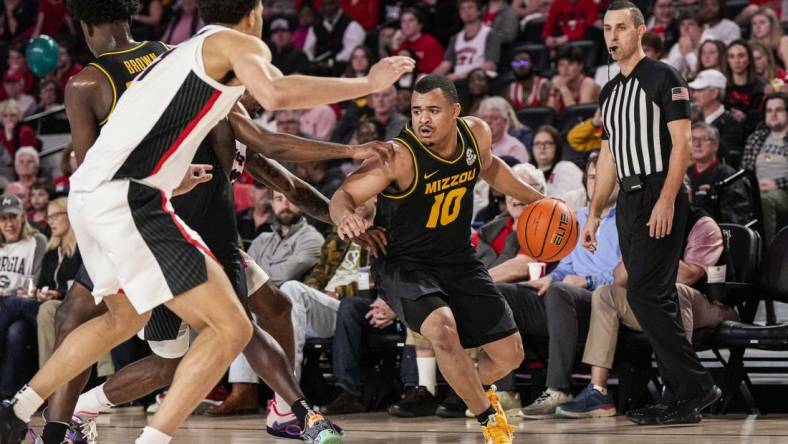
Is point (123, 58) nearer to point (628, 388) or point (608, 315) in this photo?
point (608, 315)

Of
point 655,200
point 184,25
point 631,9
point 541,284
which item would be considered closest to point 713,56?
point 541,284

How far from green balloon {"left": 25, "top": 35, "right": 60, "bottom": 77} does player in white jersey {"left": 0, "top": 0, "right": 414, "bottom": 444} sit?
869 centimetres

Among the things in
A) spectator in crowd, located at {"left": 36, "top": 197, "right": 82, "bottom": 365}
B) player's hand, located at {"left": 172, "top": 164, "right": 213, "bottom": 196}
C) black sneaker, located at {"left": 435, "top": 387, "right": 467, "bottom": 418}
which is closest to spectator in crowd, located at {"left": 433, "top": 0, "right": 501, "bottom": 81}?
spectator in crowd, located at {"left": 36, "top": 197, "right": 82, "bottom": 365}

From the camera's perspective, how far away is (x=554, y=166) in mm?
8398

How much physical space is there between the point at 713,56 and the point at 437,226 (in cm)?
445

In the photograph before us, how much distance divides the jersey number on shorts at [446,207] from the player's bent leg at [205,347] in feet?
5.13

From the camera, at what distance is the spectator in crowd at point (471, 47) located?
1142 cm

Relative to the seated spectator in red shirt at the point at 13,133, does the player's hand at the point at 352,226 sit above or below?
above

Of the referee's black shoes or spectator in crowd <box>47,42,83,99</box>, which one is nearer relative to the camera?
the referee's black shoes

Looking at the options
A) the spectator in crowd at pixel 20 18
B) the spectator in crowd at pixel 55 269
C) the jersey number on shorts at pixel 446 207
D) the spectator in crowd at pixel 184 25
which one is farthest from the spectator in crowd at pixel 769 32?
the spectator in crowd at pixel 20 18

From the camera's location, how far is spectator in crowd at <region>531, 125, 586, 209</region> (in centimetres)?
823

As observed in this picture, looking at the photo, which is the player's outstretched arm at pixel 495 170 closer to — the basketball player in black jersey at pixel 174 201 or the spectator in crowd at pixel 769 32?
the basketball player in black jersey at pixel 174 201

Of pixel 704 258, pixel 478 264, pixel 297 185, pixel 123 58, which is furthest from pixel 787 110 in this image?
pixel 123 58

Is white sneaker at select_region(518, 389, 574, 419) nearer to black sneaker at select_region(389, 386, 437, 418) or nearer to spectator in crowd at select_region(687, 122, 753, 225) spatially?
black sneaker at select_region(389, 386, 437, 418)
